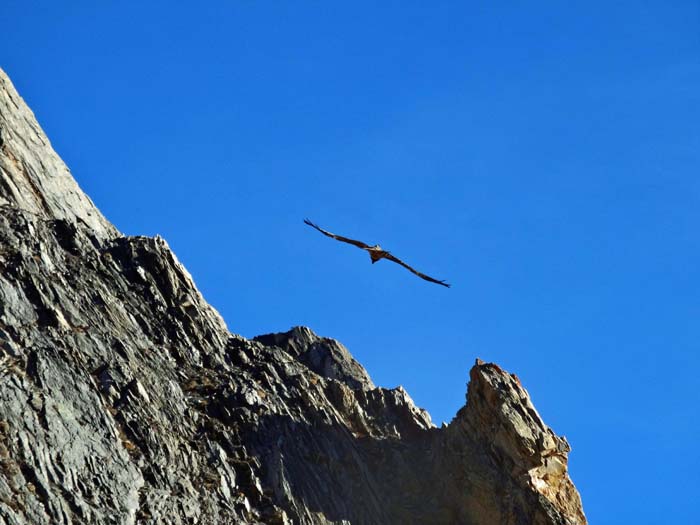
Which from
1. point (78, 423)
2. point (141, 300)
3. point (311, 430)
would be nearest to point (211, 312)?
point (141, 300)

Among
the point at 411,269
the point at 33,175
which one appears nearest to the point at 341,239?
the point at 411,269

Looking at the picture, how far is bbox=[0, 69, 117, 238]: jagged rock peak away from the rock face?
30 cm

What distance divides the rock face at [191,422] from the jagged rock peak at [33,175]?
304 mm

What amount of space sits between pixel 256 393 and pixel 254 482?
20.0ft

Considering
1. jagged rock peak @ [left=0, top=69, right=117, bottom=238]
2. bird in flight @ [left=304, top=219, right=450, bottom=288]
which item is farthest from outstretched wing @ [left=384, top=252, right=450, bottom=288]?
jagged rock peak @ [left=0, top=69, right=117, bottom=238]

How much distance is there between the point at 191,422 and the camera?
54312 millimetres

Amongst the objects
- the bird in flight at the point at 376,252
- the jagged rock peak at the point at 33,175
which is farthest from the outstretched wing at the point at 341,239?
the jagged rock peak at the point at 33,175

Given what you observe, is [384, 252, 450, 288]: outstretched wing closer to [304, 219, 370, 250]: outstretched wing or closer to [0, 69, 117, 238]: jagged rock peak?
[304, 219, 370, 250]: outstretched wing

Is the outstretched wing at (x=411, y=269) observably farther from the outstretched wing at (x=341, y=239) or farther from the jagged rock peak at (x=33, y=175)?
the jagged rock peak at (x=33, y=175)

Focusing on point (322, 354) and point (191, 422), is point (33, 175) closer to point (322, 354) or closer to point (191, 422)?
point (322, 354)

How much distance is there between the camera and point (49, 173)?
7012 cm

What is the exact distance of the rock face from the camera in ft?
158

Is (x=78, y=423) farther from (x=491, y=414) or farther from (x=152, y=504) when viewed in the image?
(x=491, y=414)

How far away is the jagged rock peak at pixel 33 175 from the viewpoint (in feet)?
214
